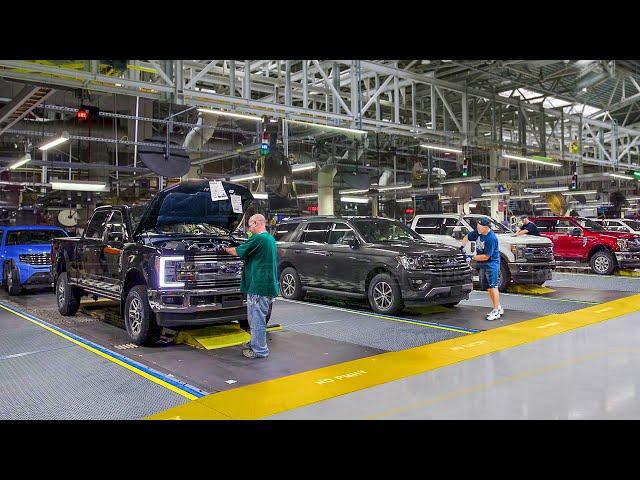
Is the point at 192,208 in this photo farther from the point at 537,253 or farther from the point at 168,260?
the point at 537,253

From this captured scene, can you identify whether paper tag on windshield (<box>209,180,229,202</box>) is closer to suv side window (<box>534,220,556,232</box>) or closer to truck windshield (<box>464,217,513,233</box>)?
truck windshield (<box>464,217,513,233</box>)

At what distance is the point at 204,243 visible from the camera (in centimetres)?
657

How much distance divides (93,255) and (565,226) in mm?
13489

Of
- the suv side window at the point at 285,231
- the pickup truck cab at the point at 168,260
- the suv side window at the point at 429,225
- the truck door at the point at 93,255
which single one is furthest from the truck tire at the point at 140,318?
the suv side window at the point at 429,225

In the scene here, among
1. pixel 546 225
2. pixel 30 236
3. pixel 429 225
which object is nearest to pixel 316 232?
pixel 429 225

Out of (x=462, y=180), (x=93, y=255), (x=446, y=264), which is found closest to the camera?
(x=93, y=255)

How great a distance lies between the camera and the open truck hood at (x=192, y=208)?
6672mm

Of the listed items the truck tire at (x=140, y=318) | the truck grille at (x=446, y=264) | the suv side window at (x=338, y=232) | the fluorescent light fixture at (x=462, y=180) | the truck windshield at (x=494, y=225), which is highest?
the fluorescent light fixture at (x=462, y=180)

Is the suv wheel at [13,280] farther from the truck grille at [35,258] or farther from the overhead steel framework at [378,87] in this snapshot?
the overhead steel framework at [378,87]

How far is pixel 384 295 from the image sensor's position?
852 centimetres

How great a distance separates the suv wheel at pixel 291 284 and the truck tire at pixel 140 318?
4.11 meters
